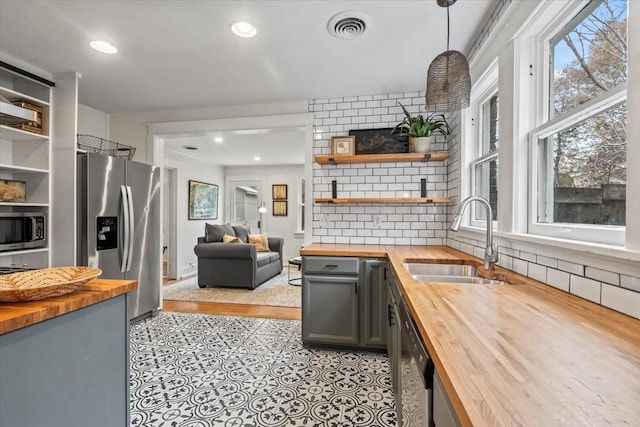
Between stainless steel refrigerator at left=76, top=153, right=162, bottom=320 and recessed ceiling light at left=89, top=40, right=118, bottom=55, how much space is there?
2.99 ft

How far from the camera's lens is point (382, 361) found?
2.41 meters

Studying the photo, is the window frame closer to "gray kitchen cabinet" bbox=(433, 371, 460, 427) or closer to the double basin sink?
the double basin sink

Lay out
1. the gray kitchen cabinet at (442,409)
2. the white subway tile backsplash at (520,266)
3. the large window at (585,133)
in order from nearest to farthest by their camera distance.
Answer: the gray kitchen cabinet at (442,409) → the large window at (585,133) → the white subway tile backsplash at (520,266)

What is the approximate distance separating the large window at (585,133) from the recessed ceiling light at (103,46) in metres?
2.76

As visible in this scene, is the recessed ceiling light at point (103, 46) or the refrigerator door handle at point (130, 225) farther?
the refrigerator door handle at point (130, 225)

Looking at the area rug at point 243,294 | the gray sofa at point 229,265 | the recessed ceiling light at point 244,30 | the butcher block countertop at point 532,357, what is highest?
the recessed ceiling light at point 244,30

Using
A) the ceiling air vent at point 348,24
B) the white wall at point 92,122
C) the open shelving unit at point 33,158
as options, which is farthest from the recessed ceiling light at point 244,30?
the white wall at point 92,122

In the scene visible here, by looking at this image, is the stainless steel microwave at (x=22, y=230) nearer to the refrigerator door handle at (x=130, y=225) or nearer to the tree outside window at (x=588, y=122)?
the refrigerator door handle at (x=130, y=225)

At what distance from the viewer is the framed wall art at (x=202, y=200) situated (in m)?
6.26

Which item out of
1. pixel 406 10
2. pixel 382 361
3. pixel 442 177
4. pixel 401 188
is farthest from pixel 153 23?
pixel 382 361

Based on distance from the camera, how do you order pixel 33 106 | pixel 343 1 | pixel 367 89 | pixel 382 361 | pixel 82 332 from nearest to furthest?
pixel 82 332 → pixel 343 1 → pixel 382 361 → pixel 33 106 → pixel 367 89

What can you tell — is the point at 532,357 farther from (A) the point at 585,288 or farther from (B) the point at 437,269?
(B) the point at 437,269

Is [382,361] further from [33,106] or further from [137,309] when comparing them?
[33,106]

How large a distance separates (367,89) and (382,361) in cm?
242
